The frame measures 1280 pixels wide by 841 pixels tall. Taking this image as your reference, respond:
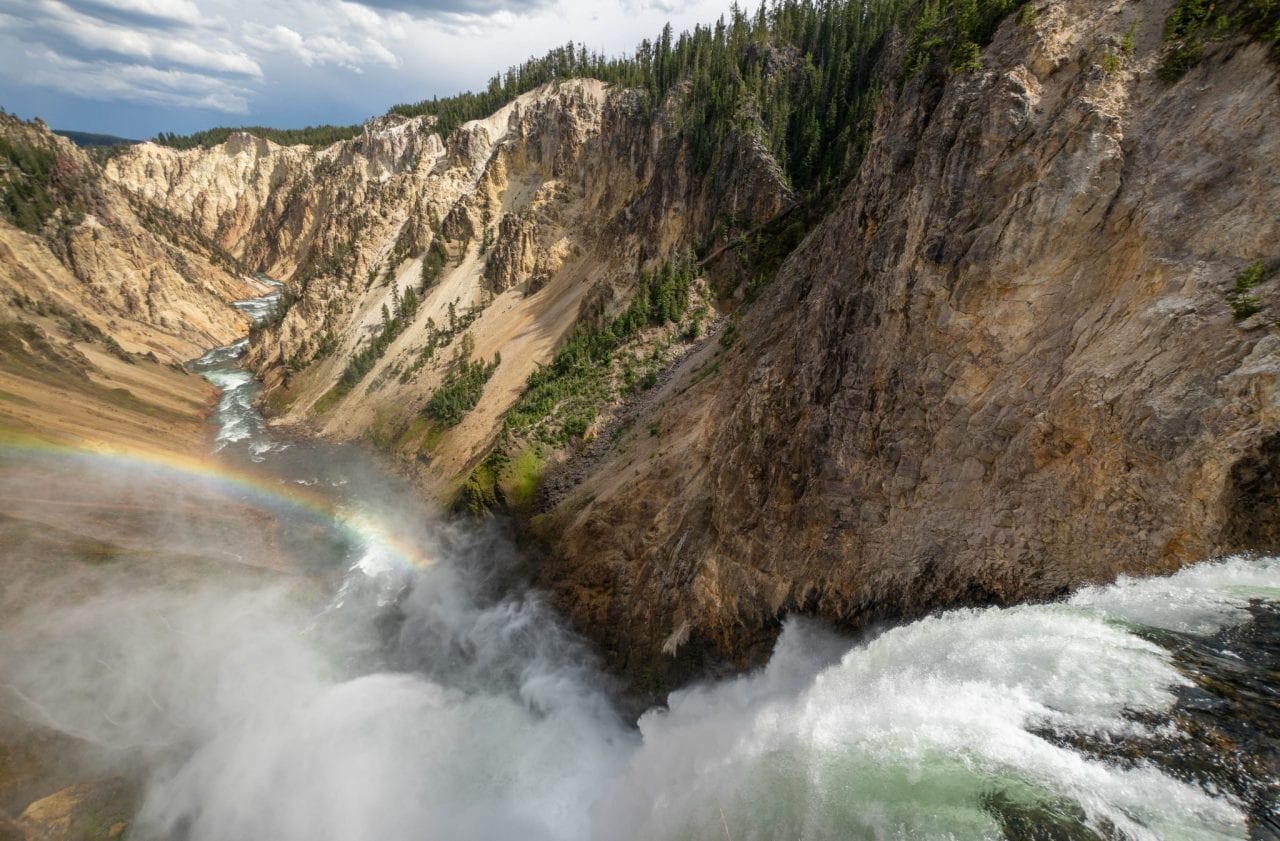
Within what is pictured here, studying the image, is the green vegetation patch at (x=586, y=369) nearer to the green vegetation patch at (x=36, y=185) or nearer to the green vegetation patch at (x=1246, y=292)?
the green vegetation patch at (x=1246, y=292)

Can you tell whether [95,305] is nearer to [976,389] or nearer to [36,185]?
[36,185]

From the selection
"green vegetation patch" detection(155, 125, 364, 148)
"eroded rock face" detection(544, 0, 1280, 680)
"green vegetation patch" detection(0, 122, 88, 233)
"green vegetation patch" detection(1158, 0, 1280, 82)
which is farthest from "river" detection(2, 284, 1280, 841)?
"green vegetation patch" detection(155, 125, 364, 148)

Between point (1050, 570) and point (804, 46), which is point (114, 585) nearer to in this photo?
point (1050, 570)

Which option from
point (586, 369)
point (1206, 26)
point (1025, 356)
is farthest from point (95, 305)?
point (1206, 26)

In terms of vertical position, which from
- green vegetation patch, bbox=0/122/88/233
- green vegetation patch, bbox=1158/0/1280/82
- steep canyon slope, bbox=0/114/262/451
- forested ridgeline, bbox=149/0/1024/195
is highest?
forested ridgeline, bbox=149/0/1024/195

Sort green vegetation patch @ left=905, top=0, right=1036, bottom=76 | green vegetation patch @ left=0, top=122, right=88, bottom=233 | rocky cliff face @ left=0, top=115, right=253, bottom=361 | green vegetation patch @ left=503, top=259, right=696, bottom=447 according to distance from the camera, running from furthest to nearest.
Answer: green vegetation patch @ left=0, top=122, right=88, bottom=233
rocky cliff face @ left=0, top=115, right=253, bottom=361
green vegetation patch @ left=503, top=259, right=696, bottom=447
green vegetation patch @ left=905, top=0, right=1036, bottom=76

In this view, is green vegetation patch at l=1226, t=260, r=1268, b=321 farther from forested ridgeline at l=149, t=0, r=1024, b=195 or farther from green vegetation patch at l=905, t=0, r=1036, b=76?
forested ridgeline at l=149, t=0, r=1024, b=195

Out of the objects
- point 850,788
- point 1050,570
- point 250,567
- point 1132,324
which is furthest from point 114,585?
point 1132,324
